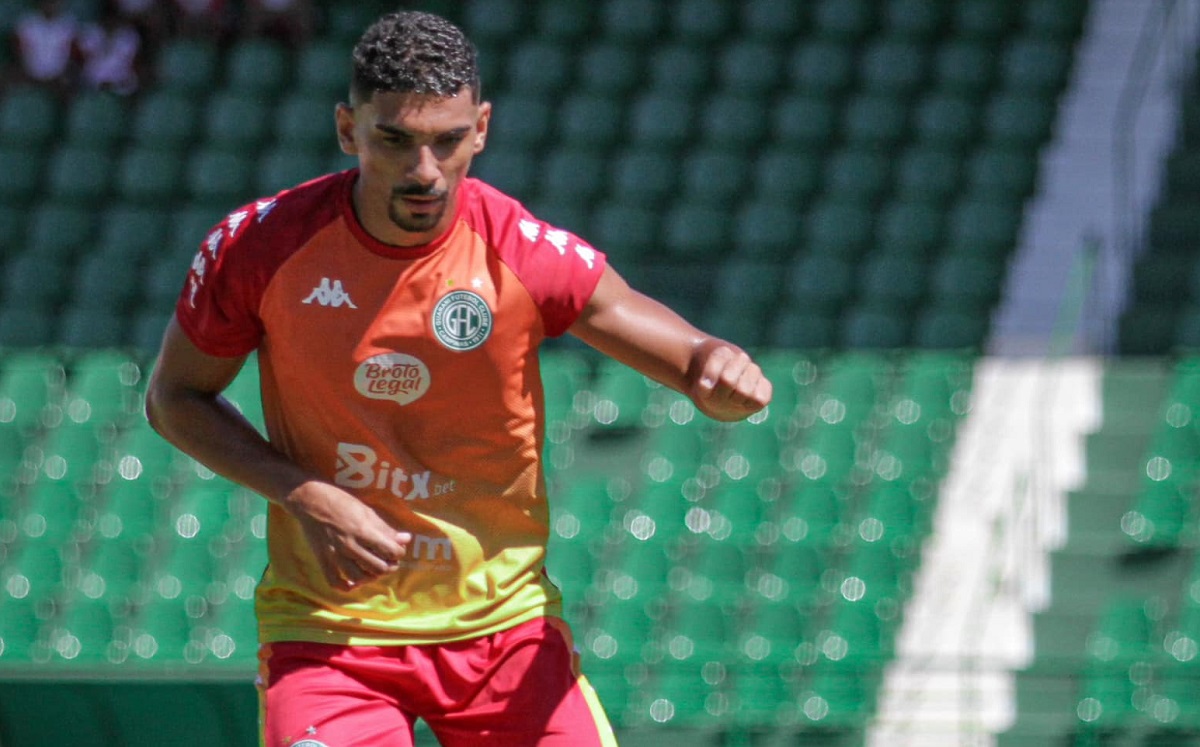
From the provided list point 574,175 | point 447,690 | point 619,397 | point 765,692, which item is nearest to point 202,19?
point 574,175

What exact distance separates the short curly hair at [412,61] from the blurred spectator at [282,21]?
9235 mm

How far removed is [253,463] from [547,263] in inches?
23.7

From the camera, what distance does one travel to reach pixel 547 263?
9.43ft

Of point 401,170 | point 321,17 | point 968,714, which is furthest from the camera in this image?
point 321,17

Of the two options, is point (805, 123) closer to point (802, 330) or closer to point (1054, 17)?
point (802, 330)

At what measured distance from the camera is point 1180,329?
9.22 metres

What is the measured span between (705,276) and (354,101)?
7389 millimetres

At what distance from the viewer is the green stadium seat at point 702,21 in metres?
11.3

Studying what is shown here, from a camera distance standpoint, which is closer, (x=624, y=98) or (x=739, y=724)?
(x=739, y=724)

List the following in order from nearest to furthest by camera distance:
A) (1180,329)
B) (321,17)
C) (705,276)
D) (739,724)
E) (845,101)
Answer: (739,724), (1180,329), (705,276), (845,101), (321,17)

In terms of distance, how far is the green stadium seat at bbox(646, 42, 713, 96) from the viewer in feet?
36.2

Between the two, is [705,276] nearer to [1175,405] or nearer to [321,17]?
[1175,405]

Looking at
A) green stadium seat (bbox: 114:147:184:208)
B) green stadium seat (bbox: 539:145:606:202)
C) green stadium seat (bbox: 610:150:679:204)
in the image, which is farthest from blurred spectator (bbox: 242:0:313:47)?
green stadium seat (bbox: 610:150:679:204)

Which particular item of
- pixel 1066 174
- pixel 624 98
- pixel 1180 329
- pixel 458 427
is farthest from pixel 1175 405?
pixel 458 427
